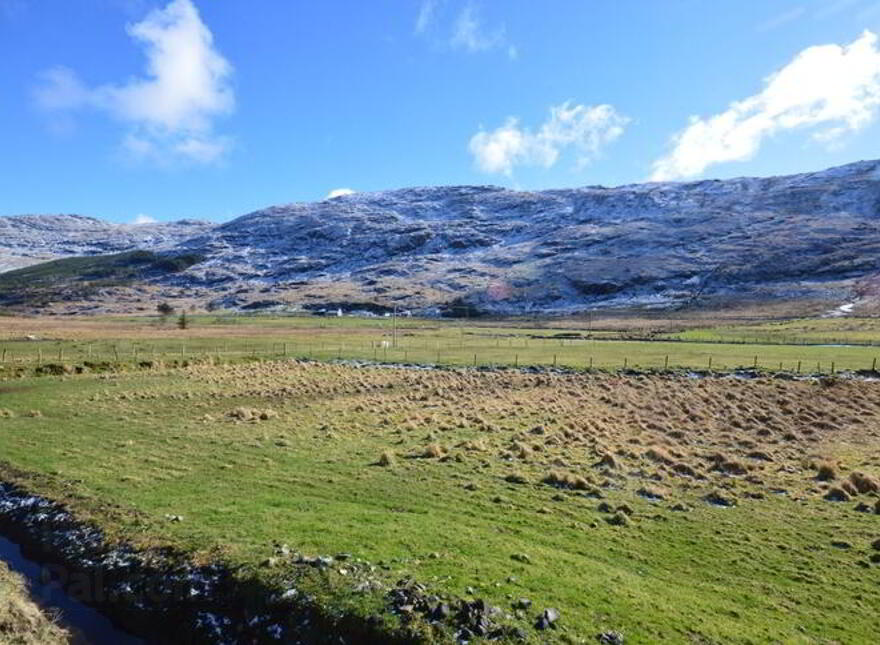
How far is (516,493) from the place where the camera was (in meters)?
22.1

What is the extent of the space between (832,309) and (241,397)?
20129cm

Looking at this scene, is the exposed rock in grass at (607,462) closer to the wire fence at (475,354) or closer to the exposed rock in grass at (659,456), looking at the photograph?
the exposed rock in grass at (659,456)

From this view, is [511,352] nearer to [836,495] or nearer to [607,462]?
[607,462]

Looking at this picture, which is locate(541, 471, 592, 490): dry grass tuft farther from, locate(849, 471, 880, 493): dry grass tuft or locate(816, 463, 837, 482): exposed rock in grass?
locate(849, 471, 880, 493): dry grass tuft

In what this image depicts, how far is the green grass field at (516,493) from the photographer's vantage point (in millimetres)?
14195

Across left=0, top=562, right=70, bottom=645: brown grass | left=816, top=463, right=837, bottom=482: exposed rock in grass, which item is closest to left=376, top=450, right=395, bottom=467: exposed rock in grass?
left=0, top=562, right=70, bottom=645: brown grass

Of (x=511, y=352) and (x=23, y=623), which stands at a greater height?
(x=511, y=352)

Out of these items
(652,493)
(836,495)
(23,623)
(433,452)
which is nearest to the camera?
(23,623)

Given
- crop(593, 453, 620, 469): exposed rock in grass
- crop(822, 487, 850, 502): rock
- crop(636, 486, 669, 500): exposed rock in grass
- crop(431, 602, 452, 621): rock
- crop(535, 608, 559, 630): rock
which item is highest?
crop(431, 602, 452, 621): rock

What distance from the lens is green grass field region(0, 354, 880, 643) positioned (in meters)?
14.2

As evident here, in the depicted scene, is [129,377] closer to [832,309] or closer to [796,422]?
[796,422]

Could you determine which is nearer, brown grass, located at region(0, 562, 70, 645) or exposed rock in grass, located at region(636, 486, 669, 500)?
brown grass, located at region(0, 562, 70, 645)

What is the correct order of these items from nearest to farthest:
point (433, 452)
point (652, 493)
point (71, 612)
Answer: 1. point (71, 612)
2. point (652, 493)
3. point (433, 452)

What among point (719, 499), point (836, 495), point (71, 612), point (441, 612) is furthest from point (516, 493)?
point (71, 612)
